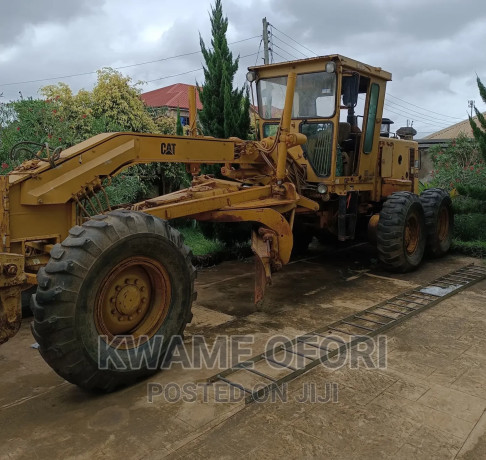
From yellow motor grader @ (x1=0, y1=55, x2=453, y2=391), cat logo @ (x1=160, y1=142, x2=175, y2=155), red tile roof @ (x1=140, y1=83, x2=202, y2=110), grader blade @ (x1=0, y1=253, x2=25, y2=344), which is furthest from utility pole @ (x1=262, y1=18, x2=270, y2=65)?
grader blade @ (x1=0, y1=253, x2=25, y2=344)

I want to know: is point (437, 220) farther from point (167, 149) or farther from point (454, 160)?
point (454, 160)

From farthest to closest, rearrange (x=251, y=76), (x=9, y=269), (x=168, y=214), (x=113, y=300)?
1. (x=251, y=76)
2. (x=168, y=214)
3. (x=113, y=300)
4. (x=9, y=269)

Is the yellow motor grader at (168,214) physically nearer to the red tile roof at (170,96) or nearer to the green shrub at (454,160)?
the green shrub at (454,160)

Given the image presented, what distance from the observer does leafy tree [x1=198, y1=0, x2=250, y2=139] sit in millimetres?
7852

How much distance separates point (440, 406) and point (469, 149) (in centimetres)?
1122

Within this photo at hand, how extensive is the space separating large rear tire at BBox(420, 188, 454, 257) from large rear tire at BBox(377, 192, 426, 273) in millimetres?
308

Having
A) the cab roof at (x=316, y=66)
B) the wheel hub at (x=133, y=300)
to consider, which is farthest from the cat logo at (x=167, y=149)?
the cab roof at (x=316, y=66)

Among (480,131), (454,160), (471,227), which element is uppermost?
(480,131)

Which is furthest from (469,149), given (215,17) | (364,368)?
(364,368)

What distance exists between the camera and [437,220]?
24.2ft

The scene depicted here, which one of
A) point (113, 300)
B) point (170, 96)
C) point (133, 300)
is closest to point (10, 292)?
point (113, 300)

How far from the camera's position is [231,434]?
2869 millimetres

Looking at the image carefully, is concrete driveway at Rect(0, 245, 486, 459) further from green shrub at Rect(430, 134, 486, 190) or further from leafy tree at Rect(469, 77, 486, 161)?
green shrub at Rect(430, 134, 486, 190)

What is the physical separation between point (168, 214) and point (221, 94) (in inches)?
174
